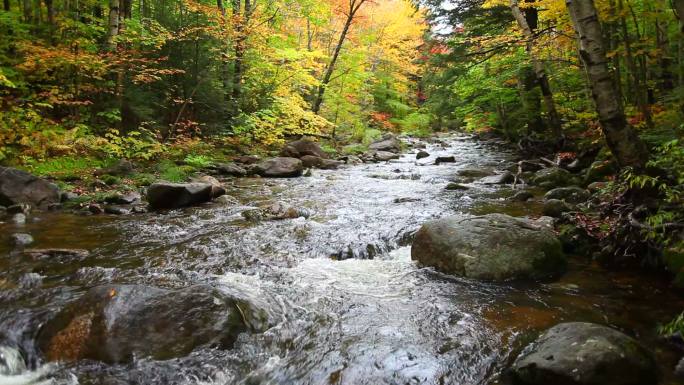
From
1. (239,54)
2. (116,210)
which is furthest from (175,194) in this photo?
(239,54)

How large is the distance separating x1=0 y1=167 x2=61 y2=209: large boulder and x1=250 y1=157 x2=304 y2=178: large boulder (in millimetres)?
6172

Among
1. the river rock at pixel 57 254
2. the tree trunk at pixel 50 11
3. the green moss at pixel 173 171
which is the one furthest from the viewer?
the tree trunk at pixel 50 11

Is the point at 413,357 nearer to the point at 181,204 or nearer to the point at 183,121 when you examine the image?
the point at 181,204

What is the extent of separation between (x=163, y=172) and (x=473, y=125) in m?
16.2

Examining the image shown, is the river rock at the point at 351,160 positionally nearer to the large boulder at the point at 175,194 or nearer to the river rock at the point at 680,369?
the large boulder at the point at 175,194

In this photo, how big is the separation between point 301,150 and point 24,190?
10.5 m

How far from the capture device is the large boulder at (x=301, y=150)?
56.3ft

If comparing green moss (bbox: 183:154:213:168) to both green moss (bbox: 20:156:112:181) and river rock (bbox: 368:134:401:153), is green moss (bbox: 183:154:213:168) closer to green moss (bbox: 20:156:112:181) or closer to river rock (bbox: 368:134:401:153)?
green moss (bbox: 20:156:112:181)

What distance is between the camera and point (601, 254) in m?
5.66

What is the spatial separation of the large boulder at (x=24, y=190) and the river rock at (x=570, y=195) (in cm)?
1020

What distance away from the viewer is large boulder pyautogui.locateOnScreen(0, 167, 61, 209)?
8116 mm

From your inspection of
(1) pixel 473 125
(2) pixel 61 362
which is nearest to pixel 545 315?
(2) pixel 61 362

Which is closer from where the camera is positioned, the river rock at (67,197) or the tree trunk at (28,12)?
the river rock at (67,197)

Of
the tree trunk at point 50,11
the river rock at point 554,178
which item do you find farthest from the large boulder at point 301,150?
the river rock at point 554,178
